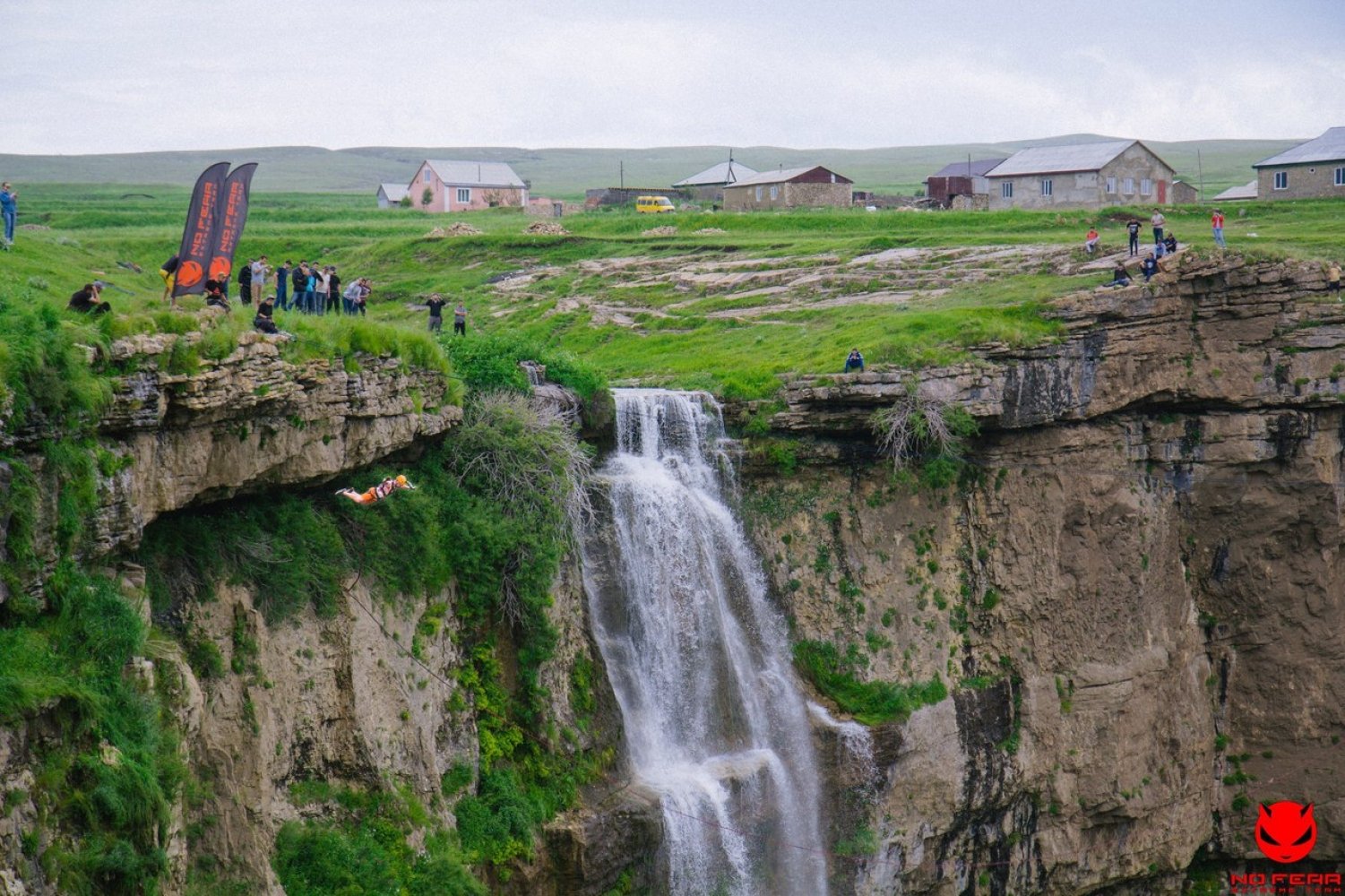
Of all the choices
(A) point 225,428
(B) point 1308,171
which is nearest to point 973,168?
(B) point 1308,171

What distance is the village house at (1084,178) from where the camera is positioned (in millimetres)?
A: 78250

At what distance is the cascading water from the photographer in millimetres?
34781

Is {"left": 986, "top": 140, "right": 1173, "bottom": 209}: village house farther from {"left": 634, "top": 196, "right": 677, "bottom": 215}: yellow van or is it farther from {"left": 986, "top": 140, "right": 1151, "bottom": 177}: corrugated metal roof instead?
{"left": 634, "top": 196, "right": 677, "bottom": 215}: yellow van

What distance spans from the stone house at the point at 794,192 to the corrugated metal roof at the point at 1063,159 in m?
8.71

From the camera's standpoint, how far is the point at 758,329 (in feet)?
164

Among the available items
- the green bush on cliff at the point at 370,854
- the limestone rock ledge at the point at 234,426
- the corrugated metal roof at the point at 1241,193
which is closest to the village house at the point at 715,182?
the corrugated metal roof at the point at 1241,193

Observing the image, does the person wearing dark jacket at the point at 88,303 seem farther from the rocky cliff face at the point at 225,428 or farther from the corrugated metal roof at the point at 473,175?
the corrugated metal roof at the point at 473,175

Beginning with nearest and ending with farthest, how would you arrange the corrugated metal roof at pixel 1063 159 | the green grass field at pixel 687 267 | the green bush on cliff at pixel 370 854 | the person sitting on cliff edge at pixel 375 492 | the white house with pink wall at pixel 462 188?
the green bush on cliff at pixel 370 854 < the person sitting on cliff edge at pixel 375 492 < the green grass field at pixel 687 267 < the corrugated metal roof at pixel 1063 159 < the white house with pink wall at pixel 462 188

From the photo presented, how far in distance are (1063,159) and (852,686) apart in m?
50.6

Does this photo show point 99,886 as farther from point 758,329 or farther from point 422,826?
point 758,329

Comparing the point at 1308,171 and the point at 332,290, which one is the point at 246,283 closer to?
the point at 332,290

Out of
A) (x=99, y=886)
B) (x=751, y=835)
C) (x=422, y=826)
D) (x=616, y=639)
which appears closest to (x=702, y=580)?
(x=616, y=639)

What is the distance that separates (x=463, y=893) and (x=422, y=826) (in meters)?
1.55

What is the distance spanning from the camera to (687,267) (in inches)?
2339
